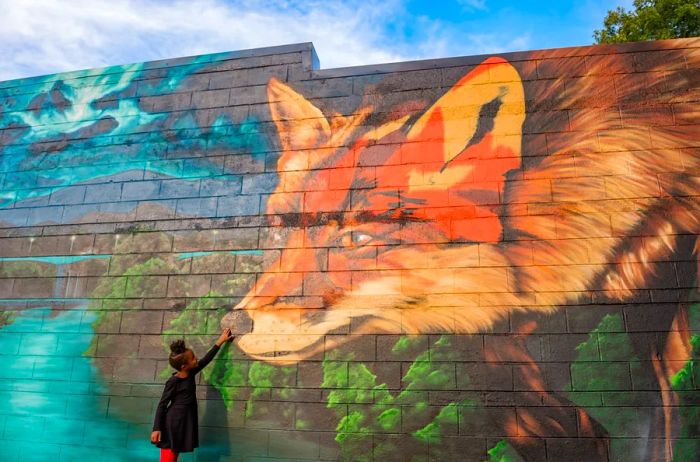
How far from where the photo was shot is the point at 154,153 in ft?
19.3

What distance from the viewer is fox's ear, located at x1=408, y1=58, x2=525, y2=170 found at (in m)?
5.15

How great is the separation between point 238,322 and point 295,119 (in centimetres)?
227

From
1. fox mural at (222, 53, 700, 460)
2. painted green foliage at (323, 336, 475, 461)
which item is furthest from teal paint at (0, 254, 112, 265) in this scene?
painted green foliage at (323, 336, 475, 461)

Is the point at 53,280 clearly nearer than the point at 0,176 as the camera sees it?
Yes

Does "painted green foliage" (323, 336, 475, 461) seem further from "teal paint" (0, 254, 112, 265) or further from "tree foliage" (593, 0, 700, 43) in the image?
"tree foliage" (593, 0, 700, 43)

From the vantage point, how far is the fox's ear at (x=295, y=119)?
5516 millimetres

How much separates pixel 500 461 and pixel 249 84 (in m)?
4.67

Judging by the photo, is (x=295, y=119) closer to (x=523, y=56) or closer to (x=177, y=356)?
(x=523, y=56)

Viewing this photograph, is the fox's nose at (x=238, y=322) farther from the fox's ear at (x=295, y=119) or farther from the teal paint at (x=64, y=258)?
the fox's ear at (x=295, y=119)

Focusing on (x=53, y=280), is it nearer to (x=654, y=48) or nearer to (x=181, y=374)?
(x=181, y=374)

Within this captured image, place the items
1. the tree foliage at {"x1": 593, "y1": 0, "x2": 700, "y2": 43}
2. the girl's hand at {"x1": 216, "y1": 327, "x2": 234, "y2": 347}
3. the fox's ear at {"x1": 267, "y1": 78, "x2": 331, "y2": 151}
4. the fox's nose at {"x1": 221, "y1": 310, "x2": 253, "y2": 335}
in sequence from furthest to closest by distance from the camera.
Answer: the tree foliage at {"x1": 593, "y1": 0, "x2": 700, "y2": 43}, the fox's ear at {"x1": 267, "y1": 78, "x2": 331, "y2": 151}, the fox's nose at {"x1": 221, "y1": 310, "x2": 253, "y2": 335}, the girl's hand at {"x1": 216, "y1": 327, "x2": 234, "y2": 347}

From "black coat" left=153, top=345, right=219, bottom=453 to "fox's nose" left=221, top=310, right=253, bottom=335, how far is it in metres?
0.68

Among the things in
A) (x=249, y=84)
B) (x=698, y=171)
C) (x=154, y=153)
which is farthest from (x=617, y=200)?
(x=154, y=153)

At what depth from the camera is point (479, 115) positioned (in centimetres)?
525
